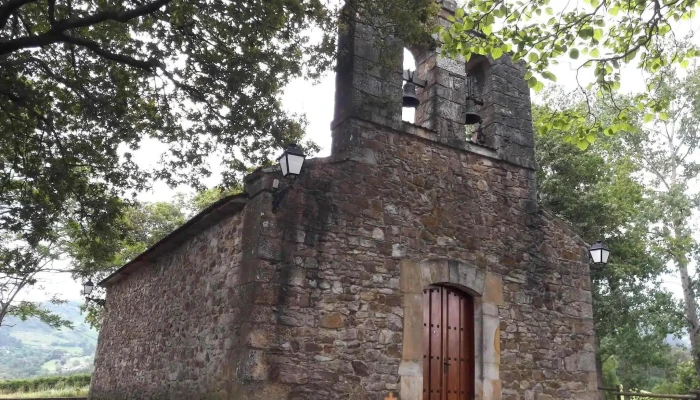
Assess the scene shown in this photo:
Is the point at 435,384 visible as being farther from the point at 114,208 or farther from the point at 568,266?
the point at 114,208

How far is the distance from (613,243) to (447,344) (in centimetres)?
1027

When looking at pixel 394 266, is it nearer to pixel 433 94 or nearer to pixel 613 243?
pixel 433 94

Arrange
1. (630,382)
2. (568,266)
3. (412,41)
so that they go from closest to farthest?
1. (412,41)
2. (568,266)
3. (630,382)

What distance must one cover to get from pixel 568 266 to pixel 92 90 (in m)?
7.82

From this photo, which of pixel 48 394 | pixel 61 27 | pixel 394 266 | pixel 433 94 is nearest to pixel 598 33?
pixel 433 94

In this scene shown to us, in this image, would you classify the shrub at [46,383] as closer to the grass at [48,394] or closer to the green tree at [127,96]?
the grass at [48,394]

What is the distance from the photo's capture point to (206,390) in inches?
276

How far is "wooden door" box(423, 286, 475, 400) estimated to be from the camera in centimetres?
741

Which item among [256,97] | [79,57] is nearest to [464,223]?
[256,97]

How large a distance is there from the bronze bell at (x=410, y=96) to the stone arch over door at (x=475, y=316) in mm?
2361

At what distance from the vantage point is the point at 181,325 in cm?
879

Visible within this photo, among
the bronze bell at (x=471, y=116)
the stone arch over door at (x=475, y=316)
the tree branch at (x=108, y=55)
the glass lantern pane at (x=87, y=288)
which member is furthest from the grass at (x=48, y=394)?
the bronze bell at (x=471, y=116)

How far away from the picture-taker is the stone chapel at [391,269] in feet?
21.0

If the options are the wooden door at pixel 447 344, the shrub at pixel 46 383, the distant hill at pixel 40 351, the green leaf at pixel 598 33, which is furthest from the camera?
the distant hill at pixel 40 351
